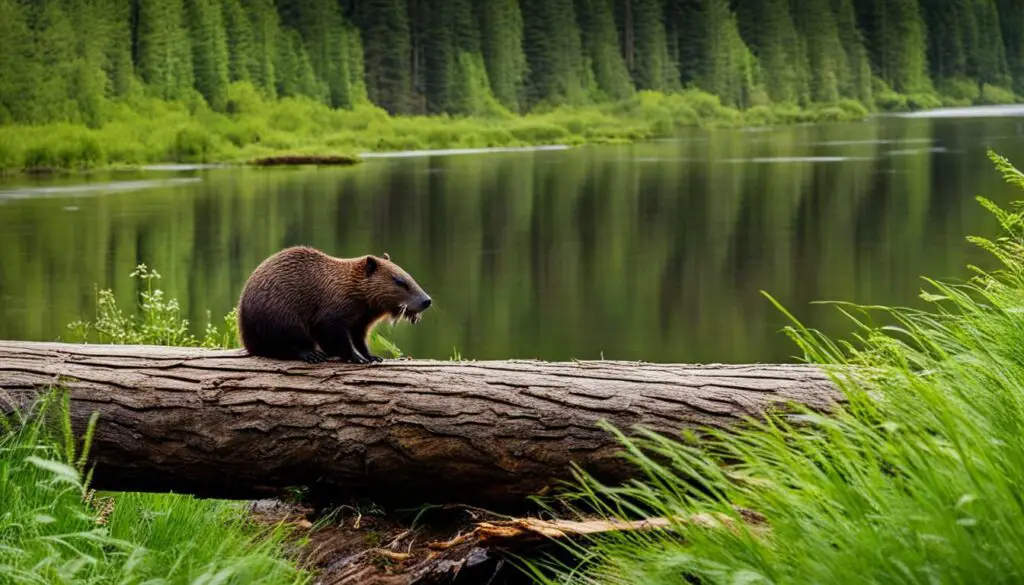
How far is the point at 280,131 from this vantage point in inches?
2894

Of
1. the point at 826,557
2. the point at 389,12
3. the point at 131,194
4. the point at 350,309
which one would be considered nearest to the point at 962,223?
the point at 131,194

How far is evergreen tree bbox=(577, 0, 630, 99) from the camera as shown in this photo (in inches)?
4006

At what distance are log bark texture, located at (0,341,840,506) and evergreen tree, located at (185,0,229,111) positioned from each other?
69556 millimetres

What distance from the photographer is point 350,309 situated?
20.2 ft

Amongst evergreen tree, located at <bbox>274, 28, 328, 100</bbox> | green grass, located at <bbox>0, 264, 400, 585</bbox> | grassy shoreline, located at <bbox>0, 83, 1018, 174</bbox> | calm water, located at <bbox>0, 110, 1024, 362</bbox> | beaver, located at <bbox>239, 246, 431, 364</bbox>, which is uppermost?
evergreen tree, located at <bbox>274, 28, 328, 100</bbox>

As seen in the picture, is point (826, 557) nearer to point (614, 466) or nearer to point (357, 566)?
point (614, 466)

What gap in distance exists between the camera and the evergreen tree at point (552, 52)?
98.2 meters

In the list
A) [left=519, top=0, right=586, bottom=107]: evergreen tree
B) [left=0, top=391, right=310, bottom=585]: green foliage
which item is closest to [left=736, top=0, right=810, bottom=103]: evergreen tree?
[left=519, top=0, right=586, bottom=107]: evergreen tree

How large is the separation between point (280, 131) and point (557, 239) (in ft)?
132

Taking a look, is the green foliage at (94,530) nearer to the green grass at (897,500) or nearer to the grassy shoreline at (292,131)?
the green grass at (897,500)

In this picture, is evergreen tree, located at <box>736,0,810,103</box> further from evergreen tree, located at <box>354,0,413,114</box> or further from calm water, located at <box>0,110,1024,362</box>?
calm water, located at <box>0,110,1024,362</box>

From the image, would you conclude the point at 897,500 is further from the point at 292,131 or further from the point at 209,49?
the point at 209,49

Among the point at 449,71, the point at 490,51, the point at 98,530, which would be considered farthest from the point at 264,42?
the point at 98,530

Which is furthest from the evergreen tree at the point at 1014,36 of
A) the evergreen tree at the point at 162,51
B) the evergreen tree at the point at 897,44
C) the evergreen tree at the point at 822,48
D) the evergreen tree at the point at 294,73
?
the evergreen tree at the point at 162,51
